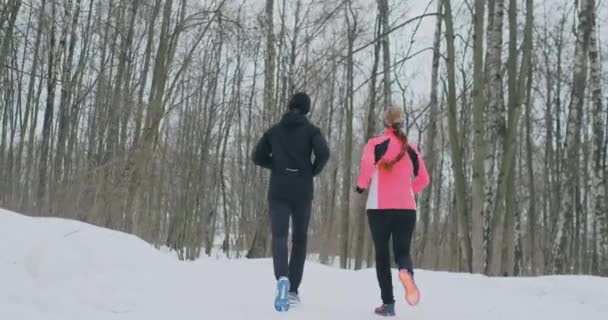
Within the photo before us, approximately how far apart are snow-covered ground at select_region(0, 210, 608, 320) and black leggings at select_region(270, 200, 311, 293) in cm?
35

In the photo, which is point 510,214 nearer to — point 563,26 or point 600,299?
point 600,299

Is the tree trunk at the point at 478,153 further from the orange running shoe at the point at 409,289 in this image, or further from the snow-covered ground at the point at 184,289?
the orange running shoe at the point at 409,289

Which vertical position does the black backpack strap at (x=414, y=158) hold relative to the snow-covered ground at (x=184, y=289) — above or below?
above

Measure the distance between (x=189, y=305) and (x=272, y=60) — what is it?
1268 cm

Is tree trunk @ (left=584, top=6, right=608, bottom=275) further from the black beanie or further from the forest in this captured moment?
the black beanie

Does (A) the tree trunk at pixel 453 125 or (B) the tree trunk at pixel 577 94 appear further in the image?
(B) the tree trunk at pixel 577 94

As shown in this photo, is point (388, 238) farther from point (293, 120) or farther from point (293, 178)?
point (293, 120)

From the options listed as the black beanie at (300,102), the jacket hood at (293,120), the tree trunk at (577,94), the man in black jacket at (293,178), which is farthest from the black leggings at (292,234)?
the tree trunk at (577,94)

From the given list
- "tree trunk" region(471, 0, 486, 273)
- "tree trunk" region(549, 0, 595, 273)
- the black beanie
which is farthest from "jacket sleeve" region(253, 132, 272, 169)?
"tree trunk" region(549, 0, 595, 273)

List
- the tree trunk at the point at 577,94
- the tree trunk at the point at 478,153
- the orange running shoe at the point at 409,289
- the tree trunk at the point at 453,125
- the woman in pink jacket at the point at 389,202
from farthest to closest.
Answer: the tree trunk at the point at 577,94, the tree trunk at the point at 453,125, the tree trunk at the point at 478,153, the woman in pink jacket at the point at 389,202, the orange running shoe at the point at 409,289

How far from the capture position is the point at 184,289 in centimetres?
527

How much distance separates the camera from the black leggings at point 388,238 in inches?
179

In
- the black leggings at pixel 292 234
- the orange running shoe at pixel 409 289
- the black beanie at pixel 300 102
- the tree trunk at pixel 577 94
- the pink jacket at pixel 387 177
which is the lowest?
the orange running shoe at pixel 409 289

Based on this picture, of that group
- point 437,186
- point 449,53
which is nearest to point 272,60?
point 449,53
